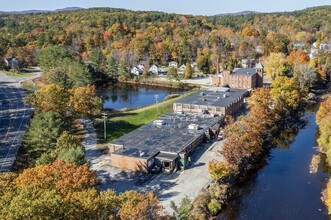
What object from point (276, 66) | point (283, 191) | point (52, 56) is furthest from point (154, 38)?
point (283, 191)

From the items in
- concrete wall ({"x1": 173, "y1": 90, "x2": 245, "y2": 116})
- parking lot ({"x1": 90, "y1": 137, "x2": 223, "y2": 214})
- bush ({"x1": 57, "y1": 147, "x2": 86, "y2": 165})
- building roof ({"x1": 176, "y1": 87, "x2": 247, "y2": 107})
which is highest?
building roof ({"x1": 176, "y1": 87, "x2": 247, "y2": 107})

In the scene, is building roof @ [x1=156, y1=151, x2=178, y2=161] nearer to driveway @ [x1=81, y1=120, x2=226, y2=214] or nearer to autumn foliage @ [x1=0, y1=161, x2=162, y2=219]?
A: driveway @ [x1=81, y1=120, x2=226, y2=214]

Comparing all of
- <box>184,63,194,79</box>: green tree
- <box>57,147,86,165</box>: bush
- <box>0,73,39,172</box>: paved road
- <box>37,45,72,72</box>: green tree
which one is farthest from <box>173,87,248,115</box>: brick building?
<box>37,45,72,72</box>: green tree

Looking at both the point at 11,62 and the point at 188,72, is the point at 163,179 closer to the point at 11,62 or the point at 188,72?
the point at 188,72

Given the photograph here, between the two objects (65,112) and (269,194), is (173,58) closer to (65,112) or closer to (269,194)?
(65,112)

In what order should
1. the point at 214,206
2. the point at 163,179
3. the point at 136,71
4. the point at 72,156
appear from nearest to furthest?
the point at 214,206, the point at 72,156, the point at 163,179, the point at 136,71

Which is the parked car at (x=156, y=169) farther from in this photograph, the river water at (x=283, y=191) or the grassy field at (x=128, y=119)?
the grassy field at (x=128, y=119)

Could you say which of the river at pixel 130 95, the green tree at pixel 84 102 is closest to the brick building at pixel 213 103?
the green tree at pixel 84 102
